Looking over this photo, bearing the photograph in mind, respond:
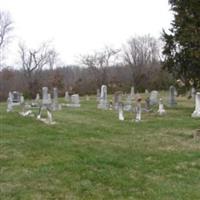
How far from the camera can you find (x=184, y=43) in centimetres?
2328

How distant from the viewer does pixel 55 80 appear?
6081 centimetres

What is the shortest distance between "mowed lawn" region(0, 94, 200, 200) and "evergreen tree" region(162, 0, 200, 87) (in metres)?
9.59

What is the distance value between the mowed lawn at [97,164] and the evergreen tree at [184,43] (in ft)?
31.5

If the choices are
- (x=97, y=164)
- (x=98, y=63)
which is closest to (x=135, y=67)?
(x=98, y=63)

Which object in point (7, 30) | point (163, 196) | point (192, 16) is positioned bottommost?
point (163, 196)

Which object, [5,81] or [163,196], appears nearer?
[163,196]

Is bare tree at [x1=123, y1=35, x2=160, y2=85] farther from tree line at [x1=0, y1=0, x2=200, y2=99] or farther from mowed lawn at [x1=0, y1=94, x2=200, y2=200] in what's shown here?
mowed lawn at [x1=0, y1=94, x2=200, y2=200]

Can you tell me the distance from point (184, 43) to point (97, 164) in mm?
15669

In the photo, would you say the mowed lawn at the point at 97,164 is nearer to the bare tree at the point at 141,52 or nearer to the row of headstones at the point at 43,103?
the row of headstones at the point at 43,103

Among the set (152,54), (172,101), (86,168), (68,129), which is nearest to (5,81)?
(152,54)

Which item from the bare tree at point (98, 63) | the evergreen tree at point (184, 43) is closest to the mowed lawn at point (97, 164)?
the evergreen tree at point (184, 43)

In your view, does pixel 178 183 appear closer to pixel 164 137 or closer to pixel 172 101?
pixel 164 137

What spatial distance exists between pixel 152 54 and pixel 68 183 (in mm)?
75584

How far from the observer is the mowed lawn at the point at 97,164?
705 cm
